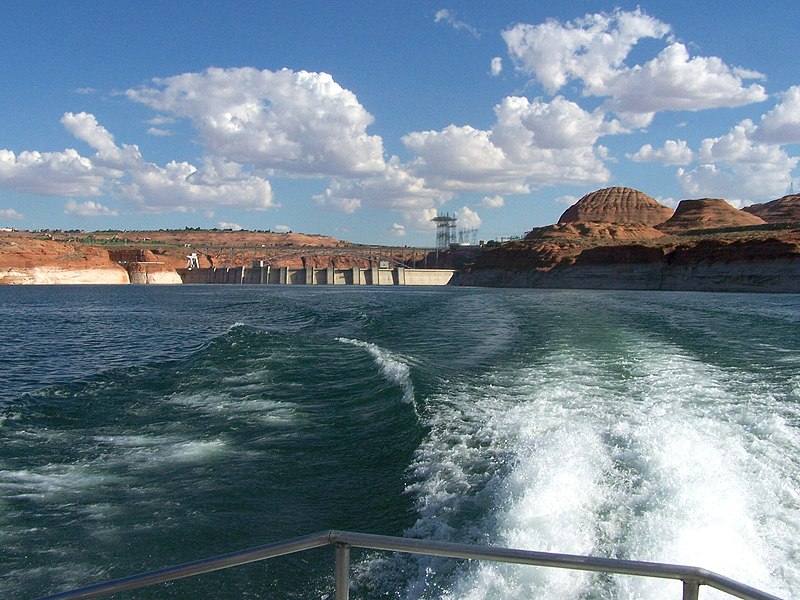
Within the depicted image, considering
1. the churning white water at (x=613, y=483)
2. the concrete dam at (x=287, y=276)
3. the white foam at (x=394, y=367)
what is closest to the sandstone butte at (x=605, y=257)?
the concrete dam at (x=287, y=276)

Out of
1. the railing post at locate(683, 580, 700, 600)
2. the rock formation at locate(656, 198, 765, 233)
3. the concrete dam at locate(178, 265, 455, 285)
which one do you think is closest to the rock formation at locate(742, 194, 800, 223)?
the rock formation at locate(656, 198, 765, 233)

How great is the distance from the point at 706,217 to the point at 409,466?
161287 millimetres

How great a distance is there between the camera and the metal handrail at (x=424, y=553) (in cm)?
228

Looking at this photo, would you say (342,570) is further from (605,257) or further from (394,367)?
(605,257)

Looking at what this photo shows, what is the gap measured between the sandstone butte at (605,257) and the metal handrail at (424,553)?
70.5m

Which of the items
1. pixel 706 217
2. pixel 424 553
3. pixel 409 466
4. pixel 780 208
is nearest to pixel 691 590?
pixel 424 553

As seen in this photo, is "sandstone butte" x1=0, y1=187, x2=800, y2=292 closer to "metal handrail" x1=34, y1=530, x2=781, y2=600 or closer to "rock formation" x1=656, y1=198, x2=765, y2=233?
"rock formation" x1=656, y1=198, x2=765, y2=233

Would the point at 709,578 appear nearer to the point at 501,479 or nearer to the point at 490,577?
the point at 490,577

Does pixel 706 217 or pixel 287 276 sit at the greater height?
pixel 706 217

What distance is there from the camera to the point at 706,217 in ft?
500

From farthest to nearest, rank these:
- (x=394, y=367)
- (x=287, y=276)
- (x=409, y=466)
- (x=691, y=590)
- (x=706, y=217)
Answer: (x=287, y=276), (x=706, y=217), (x=394, y=367), (x=409, y=466), (x=691, y=590)

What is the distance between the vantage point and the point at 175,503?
334 inches

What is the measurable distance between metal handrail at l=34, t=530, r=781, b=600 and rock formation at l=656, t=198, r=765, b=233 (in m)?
148

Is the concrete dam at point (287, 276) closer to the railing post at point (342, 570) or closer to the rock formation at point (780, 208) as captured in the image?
the rock formation at point (780, 208)
